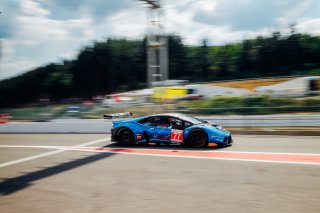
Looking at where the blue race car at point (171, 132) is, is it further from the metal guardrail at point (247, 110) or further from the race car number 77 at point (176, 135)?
the metal guardrail at point (247, 110)

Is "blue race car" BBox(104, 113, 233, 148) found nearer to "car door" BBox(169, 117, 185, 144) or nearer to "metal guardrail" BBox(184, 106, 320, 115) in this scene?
"car door" BBox(169, 117, 185, 144)

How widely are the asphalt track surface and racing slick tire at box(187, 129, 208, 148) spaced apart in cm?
47

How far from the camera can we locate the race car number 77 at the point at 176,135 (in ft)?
36.5

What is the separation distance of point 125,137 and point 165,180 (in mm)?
5405

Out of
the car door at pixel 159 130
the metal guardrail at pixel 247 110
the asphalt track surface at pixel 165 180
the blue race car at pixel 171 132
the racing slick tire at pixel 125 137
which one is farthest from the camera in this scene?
the metal guardrail at pixel 247 110

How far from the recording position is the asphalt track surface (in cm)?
538

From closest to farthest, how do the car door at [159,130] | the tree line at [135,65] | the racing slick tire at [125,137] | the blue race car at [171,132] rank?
1. the blue race car at [171,132]
2. the car door at [159,130]
3. the racing slick tire at [125,137]
4. the tree line at [135,65]

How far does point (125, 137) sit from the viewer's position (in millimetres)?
12094

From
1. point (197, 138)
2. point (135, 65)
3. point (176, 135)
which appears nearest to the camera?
point (197, 138)

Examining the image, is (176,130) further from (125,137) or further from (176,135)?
(125,137)

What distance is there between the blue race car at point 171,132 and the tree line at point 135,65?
62893mm

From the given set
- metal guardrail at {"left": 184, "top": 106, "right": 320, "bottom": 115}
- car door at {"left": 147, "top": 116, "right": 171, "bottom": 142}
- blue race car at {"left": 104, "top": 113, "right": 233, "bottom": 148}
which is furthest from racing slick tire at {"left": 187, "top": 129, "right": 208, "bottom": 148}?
metal guardrail at {"left": 184, "top": 106, "right": 320, "bottom": 115}

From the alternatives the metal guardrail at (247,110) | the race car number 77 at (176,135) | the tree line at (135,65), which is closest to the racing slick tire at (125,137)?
the race car number 77 at (176,135)

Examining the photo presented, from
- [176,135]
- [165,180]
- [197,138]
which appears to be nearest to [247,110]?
[197,138]
